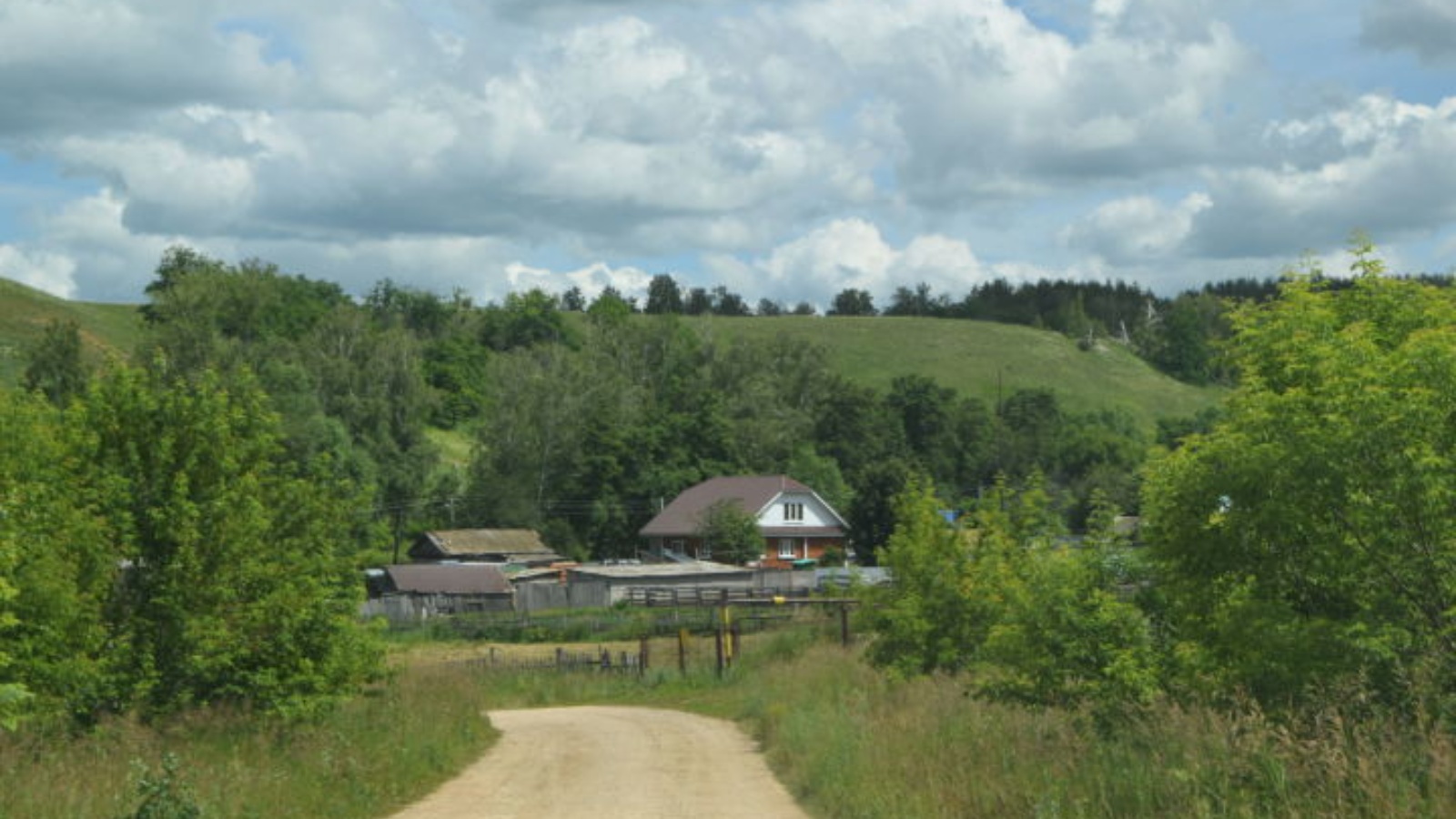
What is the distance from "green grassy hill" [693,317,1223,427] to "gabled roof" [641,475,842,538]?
4682cm

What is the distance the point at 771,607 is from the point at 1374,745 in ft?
160

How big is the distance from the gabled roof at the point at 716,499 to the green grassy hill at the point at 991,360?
46.8m

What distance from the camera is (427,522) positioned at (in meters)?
91.8

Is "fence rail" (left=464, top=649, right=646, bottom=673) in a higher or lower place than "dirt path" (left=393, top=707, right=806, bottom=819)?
lower

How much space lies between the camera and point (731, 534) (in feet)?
282

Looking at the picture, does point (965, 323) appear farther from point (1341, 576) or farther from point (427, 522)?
point (1341, 576)

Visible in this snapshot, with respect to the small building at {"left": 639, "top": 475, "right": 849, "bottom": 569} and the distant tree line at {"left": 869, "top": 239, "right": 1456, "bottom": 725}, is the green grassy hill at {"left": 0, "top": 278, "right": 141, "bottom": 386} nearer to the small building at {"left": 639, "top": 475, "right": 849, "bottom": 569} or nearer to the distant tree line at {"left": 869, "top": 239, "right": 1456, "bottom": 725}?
the small building at {"left": 639, "top": 475, "right": 849, "bottom": 569}

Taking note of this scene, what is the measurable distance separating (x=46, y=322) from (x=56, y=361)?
34.9 metres

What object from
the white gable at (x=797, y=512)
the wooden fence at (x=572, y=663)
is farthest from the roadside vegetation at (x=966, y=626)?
the white gable at (x=797, y=512)

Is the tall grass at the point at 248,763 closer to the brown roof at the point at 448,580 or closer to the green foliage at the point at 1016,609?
the green foliage at the point at 1016,609

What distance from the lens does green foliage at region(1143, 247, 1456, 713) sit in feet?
32.7

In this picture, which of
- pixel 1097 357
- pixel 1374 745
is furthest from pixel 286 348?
pixel 1097 357

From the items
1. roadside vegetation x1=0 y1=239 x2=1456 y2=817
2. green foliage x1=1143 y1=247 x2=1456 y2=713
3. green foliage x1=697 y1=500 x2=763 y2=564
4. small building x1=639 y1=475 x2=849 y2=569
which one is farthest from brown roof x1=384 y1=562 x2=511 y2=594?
green foliage x1=1143 y1=247 x2=1456 y2=713

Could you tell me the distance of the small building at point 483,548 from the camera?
85250mm
